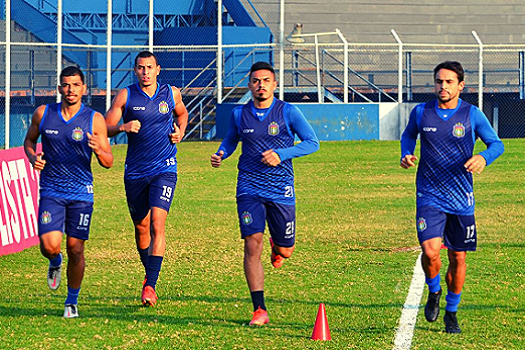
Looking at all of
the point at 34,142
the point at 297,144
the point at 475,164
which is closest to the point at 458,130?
the point at 475,164

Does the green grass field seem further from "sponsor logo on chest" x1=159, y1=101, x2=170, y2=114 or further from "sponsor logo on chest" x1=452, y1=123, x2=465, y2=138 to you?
"sponsor logo on chest" x1=159, y1=101, x2=170, y2=114

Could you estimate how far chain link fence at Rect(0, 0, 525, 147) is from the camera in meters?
28.6

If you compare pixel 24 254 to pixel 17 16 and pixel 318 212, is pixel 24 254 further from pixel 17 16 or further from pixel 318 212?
pixel 17 16

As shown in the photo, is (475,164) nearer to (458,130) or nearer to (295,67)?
(458,130)

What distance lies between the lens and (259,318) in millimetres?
8117

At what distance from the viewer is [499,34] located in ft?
129

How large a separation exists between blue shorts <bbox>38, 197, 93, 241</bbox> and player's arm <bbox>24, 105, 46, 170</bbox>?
0.32 meters

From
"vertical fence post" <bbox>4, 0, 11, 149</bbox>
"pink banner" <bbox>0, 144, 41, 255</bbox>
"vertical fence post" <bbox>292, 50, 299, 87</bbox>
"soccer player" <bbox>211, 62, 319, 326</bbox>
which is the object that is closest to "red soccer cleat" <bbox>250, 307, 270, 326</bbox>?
"soccer player" <bbox>211, 62, 319, 326</bbox>

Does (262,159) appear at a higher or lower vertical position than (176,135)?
lower

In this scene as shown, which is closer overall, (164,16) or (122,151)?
(122,151)

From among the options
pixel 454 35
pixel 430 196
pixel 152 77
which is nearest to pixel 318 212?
pixel 152 77

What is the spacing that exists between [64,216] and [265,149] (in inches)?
66.1

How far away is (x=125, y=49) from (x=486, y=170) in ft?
39.2

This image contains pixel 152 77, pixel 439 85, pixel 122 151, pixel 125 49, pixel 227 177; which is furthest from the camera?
pixel 125 49
